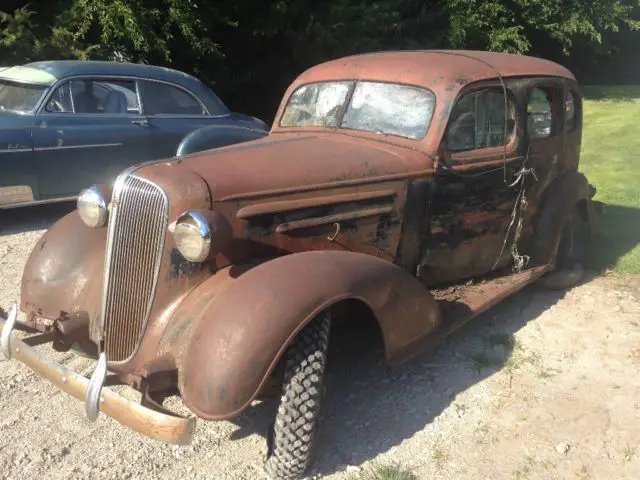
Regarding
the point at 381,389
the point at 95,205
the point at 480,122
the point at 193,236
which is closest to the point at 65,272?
the point at 95,205

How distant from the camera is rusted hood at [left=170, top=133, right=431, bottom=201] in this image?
3330mm

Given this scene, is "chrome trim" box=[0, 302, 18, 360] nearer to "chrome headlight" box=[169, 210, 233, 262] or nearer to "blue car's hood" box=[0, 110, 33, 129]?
"chrome headlight" box=[169, 210, 233, 262]

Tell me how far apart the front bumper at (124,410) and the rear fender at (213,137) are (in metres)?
3.53

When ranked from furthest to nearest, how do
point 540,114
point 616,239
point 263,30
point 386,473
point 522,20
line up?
1. point 522,20
2. point 263,30
3. point 616,239
4. point 540,114
5. point 386,473

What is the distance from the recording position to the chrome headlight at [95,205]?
341 cm

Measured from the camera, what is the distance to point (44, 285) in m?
3.68

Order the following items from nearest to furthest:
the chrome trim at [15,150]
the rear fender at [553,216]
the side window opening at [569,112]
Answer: the rear fender at [553,216] < the side window opening at [569,112] < the chrome trim at [15,150]

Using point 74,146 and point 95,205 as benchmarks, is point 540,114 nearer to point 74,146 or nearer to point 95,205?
point 95,205

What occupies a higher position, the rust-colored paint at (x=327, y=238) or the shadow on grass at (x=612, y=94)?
the rust-colored paint at (x=327, y=238)

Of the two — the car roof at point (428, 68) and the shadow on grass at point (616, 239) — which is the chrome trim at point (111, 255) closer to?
the car roof at point (428, 68)

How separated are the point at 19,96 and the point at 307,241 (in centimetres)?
478

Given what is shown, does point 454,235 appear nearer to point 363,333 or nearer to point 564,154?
point 363,333

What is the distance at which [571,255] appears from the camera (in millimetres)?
5402

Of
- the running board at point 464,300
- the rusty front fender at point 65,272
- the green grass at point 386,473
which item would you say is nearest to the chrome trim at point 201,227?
the rusty front fender at point 65,272
